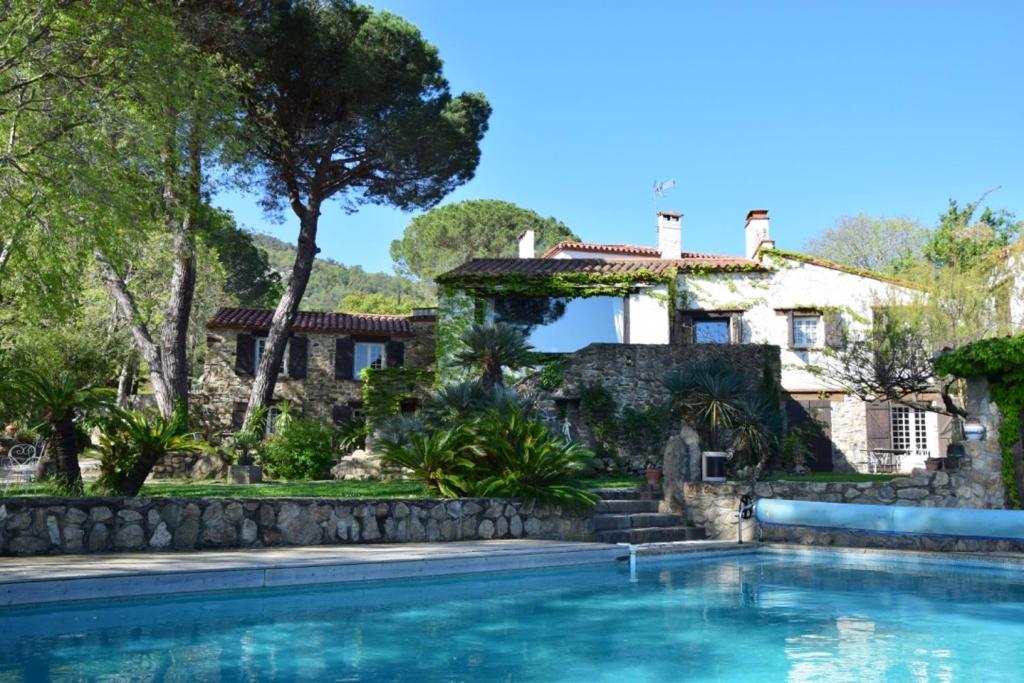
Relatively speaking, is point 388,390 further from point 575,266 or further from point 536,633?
point 536,633

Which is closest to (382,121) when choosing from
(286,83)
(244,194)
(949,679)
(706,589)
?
(286,83)

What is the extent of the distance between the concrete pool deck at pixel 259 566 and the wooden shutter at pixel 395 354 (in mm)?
20119

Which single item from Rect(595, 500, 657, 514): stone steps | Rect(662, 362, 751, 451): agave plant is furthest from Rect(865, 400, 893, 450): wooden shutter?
Rect(595, 500, 657, 514): stone steps

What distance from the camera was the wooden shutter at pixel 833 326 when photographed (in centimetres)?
2680

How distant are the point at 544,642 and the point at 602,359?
55.8 ft

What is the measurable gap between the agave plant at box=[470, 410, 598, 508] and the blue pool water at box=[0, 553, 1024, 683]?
258cm

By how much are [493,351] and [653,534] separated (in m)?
7.70

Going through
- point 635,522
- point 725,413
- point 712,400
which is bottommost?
point 635,522

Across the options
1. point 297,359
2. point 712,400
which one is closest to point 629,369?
point 712,400

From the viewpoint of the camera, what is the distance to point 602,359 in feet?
78.6

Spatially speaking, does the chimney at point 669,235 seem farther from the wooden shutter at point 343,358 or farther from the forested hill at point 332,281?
the forested hill at point 332,281

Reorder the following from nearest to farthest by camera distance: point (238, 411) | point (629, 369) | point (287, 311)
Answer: point (629, 369) → point (287, 311) → point (238, 411)

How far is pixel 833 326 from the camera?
26969mm

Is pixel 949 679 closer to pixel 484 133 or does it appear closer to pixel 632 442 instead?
pixel 632 442
